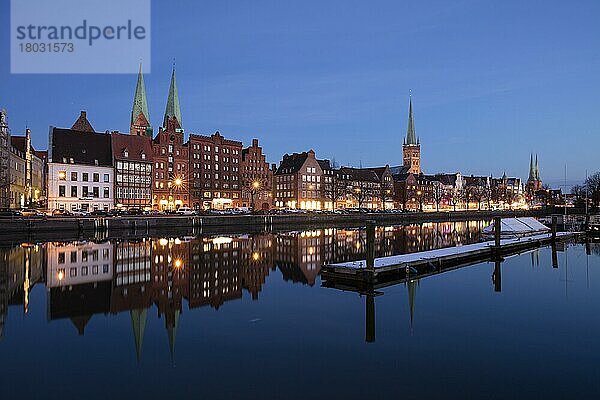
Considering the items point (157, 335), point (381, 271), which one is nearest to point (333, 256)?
point (381, 271)

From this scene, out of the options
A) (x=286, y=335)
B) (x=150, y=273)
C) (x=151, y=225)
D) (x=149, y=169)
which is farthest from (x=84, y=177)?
(x=286, y=335)

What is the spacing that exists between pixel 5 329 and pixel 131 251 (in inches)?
988

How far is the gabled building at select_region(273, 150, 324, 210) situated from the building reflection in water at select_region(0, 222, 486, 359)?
3213 inches

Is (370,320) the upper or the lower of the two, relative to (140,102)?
lower

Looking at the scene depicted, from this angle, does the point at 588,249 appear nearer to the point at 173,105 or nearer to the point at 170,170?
the point at 170,170

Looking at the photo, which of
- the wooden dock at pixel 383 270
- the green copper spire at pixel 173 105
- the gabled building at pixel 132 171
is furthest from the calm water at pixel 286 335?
the green copper spire at pixel 173 105

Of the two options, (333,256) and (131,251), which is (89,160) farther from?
(333,256)

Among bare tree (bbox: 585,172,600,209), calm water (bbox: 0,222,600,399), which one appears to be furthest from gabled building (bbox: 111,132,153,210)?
bare tree (bbox: 585,172,600,209)

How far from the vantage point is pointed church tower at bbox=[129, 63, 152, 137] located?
405ft

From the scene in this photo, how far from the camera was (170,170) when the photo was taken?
103 meters

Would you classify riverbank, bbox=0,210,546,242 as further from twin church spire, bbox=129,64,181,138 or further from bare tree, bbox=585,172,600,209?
bare tree, bbox=585,172,600,209

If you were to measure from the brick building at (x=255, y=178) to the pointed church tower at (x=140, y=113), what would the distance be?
80.9 ft

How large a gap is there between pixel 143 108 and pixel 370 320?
384ft

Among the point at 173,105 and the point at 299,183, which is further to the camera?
the point at 299,183
